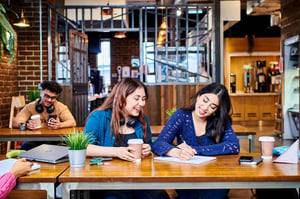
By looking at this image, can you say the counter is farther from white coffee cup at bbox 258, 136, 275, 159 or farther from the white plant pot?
the white plant pot

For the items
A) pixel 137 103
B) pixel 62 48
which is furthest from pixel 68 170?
pixel 62 48

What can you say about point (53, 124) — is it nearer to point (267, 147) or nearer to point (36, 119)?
point (36, 119)

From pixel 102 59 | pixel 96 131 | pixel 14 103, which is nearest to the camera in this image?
pixel 96 131

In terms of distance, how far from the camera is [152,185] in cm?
203

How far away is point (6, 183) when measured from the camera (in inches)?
76.6

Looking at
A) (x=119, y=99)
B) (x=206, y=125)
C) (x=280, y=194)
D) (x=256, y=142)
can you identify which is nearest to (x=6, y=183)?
(x=119, y=99)

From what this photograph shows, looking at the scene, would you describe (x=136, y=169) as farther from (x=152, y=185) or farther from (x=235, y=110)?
(x=235, y=110)

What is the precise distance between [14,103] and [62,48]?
3156 millimetres

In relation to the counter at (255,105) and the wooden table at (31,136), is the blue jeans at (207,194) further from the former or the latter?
the counter at (255,105)

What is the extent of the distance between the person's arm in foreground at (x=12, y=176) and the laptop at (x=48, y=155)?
303 mm

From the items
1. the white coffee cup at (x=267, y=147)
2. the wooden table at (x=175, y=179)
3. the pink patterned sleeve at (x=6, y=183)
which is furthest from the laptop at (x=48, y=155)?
the white coffee cup at (x=267, y=147)

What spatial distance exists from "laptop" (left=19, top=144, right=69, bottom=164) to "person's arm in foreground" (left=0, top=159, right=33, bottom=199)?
30cm

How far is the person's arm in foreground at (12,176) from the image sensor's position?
193 cm

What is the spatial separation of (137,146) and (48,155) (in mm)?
557
